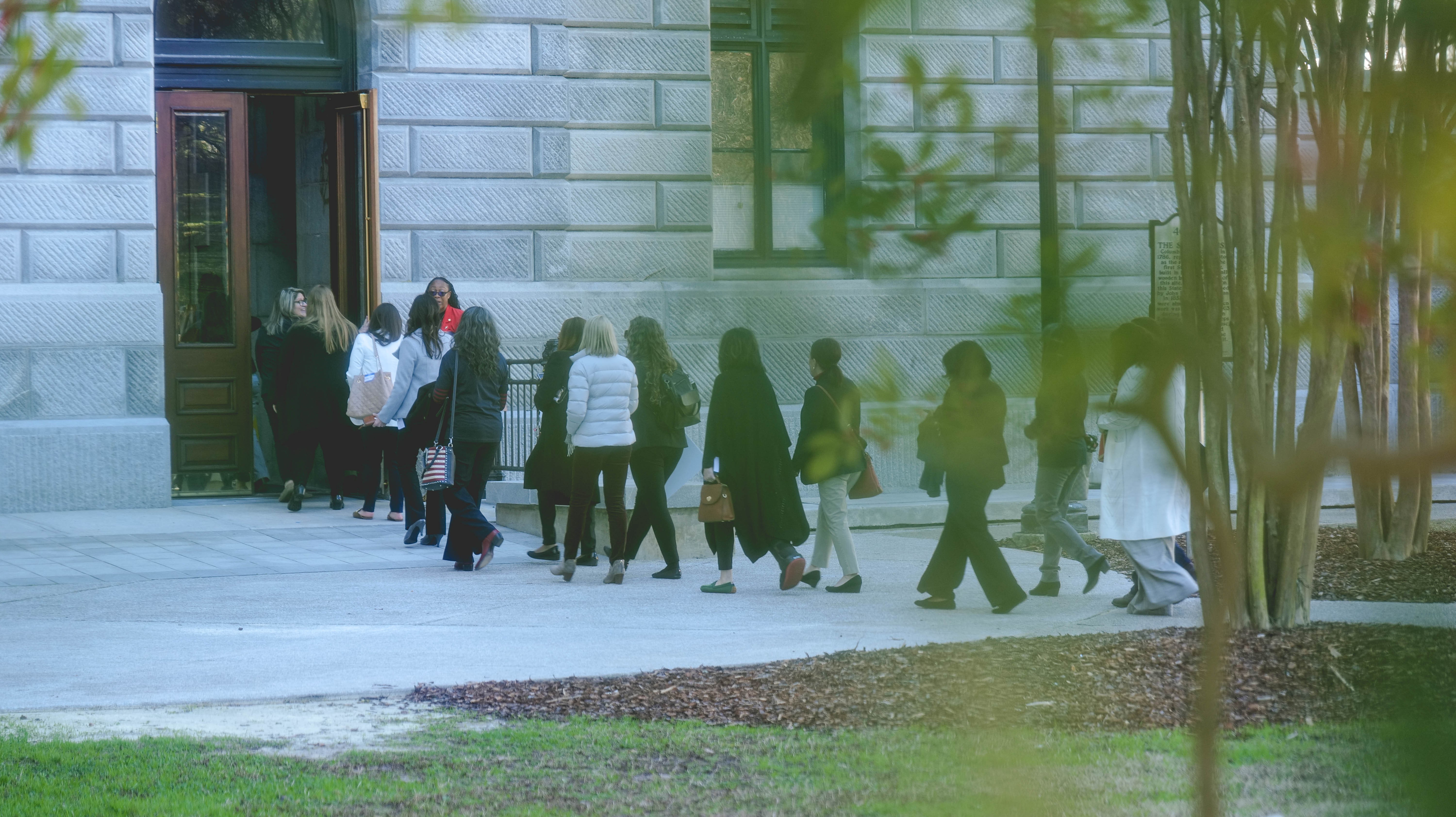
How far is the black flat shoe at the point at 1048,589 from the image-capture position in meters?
9.88

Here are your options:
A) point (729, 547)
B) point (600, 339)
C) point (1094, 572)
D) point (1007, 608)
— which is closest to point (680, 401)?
point (600, 339)

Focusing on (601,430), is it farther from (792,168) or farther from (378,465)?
(792,168)

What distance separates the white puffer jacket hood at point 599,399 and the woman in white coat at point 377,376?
2981mm

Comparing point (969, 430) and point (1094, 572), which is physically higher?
point (969, 430)

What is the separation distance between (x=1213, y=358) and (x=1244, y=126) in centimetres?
619

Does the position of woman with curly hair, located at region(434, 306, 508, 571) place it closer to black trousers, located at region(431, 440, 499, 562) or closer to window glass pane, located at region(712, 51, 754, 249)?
black trousers, located at region(431, 440, 499, 562)

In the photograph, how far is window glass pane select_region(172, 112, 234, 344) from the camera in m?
15.2

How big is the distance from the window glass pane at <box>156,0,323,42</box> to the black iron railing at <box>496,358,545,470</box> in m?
3.93

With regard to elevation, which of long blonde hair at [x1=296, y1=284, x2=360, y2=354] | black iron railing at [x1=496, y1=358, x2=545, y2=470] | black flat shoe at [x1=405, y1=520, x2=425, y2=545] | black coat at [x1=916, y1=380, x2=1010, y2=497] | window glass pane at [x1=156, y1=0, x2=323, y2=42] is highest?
window glass pane at [x1=156, y1=0, x2=323, y2=42]

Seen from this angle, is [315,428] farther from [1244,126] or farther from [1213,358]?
[1213,358]

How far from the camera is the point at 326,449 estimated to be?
48.2ft

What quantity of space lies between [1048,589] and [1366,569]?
7.42 ft

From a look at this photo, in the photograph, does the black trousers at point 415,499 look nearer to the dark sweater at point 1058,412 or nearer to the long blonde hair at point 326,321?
the long blonde hair at point 326,321

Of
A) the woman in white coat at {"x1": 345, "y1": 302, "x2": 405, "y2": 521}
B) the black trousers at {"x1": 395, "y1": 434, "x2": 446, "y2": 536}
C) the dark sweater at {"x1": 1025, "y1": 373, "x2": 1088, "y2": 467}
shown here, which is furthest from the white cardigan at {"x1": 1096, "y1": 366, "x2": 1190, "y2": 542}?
the dark sweater at {"x1": 1025, "y1": 373, "x2": 1088, "y2": 467}
